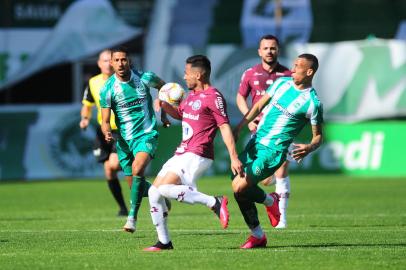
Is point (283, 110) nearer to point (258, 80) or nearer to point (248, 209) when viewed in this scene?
point (248, 209)

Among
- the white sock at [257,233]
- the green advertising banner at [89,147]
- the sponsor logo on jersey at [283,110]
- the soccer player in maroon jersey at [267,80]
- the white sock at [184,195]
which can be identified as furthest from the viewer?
the green advertising banner at [89,147]

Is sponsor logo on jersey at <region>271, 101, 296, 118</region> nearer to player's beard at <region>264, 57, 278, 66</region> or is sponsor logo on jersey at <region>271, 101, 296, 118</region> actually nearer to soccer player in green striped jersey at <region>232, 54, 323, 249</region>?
soccer player in green striped jersey at <region>232, 54, 323, 249</region>

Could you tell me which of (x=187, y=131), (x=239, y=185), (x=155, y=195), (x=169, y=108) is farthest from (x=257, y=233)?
(x=169, y=108)

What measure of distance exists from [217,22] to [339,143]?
19.6 ft

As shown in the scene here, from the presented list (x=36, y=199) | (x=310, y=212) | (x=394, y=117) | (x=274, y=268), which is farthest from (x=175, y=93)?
(x=394, y=117)

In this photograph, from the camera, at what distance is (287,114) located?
1093 centimetres

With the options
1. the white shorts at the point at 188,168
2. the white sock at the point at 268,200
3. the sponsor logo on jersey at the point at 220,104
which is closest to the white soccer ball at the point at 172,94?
the sponsor logo on jersey at the point at 220,104

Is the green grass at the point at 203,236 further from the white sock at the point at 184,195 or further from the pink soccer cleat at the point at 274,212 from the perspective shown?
the white sock at the point at 184,195

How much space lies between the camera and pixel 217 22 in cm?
3062

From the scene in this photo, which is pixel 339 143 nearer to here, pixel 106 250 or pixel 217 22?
pixel 217 22

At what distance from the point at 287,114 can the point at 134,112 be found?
279 cm

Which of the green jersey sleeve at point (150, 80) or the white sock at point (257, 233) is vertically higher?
A: the green jersey sleeve at point (150, 80)

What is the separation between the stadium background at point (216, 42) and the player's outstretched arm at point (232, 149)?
1677 centimetres

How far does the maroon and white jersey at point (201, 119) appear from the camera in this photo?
425 inches
